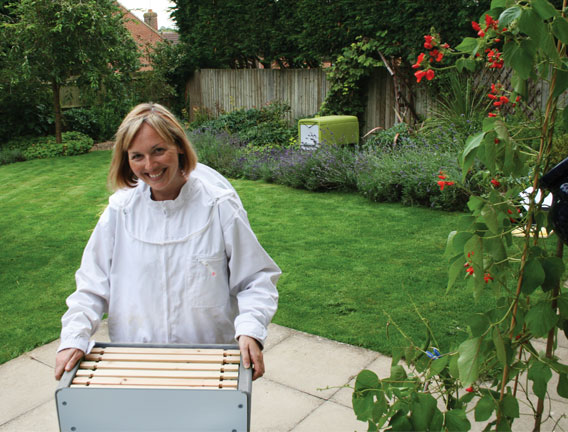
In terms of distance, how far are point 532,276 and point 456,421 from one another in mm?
489

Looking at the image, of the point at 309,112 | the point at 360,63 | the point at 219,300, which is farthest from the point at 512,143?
the point at 309,112

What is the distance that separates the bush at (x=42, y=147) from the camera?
44.8 feet

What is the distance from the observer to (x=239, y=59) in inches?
664

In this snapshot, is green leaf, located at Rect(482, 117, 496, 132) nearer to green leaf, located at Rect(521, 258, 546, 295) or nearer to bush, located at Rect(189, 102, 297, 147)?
green leaf, located at Rect(521, 258, 546, 295)

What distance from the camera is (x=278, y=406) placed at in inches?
133

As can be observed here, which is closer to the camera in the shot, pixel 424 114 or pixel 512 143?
pixel 512 143

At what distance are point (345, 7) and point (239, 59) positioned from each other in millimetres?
4883

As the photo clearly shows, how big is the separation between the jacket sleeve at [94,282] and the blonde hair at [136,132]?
16cm

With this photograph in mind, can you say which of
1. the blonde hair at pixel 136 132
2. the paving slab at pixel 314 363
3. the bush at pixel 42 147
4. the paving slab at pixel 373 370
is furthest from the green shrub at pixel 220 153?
the blonde hair at pixel 136 132

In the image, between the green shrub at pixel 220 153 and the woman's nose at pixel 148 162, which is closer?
the woman's nose at pixel 148 162

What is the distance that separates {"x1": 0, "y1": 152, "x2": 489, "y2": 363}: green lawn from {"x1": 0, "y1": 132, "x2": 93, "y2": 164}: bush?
4123mm

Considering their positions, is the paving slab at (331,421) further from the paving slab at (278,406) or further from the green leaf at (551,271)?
the green leaf at (551,271)

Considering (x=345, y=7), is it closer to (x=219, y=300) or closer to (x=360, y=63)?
(x=360, y=63)

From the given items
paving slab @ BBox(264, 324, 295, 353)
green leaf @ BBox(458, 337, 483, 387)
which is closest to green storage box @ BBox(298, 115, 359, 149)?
paving slab @ BBox(264, 324, 295, 353)
